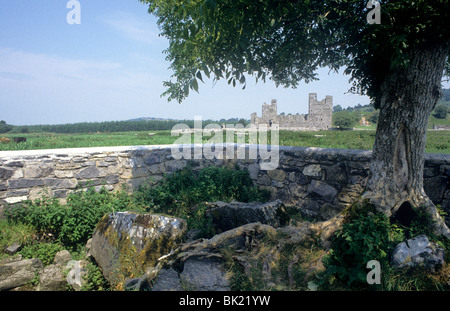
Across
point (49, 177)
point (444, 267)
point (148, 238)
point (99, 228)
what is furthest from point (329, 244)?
point (49, 177)

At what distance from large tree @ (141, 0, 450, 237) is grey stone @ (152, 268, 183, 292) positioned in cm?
258

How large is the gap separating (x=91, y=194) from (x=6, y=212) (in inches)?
58.0

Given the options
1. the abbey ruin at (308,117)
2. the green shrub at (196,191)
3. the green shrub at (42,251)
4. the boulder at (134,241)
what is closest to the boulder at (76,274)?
the boulder at (134,241)

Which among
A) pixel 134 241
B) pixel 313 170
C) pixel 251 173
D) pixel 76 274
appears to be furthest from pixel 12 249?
pixel 313 170

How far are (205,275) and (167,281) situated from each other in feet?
1.61

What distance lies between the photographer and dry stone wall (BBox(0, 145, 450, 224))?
4947 millimetres

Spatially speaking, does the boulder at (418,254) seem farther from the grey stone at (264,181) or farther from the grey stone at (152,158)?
the grey stone at (152,158)

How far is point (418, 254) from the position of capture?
3332 millimetres

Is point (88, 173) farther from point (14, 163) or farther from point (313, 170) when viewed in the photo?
point (313, 170)

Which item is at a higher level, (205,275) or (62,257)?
(205,275)

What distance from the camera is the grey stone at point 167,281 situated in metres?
3.22

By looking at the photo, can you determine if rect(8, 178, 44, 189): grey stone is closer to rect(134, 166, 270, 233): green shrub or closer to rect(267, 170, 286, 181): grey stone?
rect(134, 166, 270, 233): green shrub

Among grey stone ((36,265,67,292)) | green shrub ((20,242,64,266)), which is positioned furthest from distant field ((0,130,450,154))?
grey stone ((36,265,67,292))

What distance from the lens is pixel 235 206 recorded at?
201 inches
